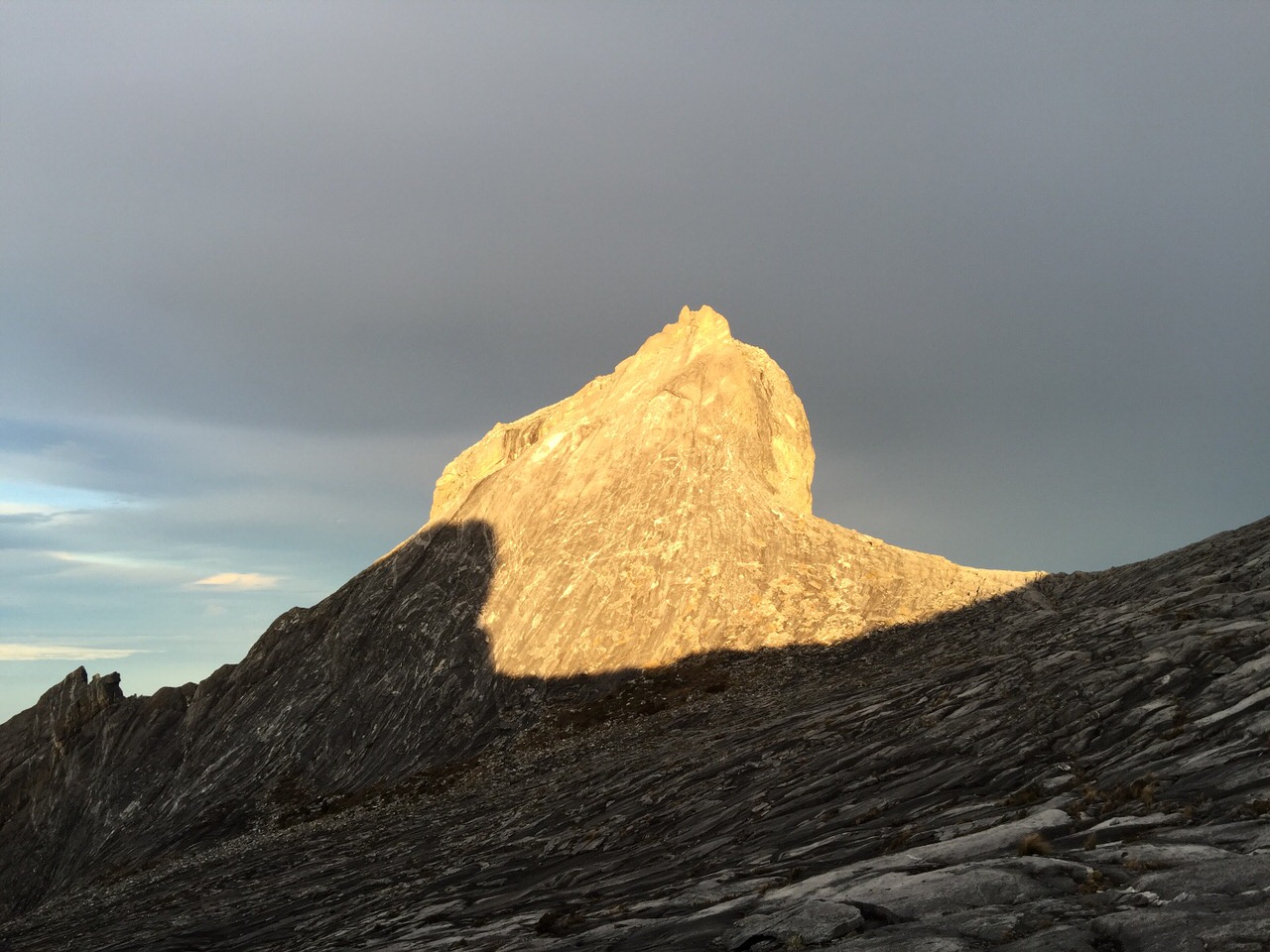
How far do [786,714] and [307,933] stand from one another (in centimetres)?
2326

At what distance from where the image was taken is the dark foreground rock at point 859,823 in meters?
16.5

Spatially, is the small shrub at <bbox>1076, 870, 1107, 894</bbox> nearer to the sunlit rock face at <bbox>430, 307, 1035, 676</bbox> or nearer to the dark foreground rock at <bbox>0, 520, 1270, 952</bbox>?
the dark foreground rock at <bbox>0, 520, 1270, 952</bbox>

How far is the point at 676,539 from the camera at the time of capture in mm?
70688

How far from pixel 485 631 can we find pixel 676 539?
16.0m

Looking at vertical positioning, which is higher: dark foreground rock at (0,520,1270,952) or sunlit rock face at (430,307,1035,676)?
sunlit rock face at (430,307,1035,676)

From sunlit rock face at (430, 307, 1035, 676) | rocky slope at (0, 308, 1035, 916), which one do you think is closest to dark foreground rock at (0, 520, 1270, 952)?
rocky slope at (0, 308, 1035, 916)

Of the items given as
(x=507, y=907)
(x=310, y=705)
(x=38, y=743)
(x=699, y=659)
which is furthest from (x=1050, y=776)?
(x=38, y=743)

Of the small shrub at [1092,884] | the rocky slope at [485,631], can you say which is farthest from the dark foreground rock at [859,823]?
the rocky slope at [485,631]

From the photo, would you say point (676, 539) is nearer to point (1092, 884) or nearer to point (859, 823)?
point (859, 823)

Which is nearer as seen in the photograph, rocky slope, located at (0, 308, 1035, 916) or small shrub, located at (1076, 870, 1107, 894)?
small shrub, located at (1076, 870, 1107, 894)

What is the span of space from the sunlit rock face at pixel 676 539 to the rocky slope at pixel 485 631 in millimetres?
186

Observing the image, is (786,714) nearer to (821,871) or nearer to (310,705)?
(821,871)

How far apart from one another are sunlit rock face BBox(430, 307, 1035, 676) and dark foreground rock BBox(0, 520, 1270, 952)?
820 cm

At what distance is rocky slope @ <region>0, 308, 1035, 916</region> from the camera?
62.4 m
